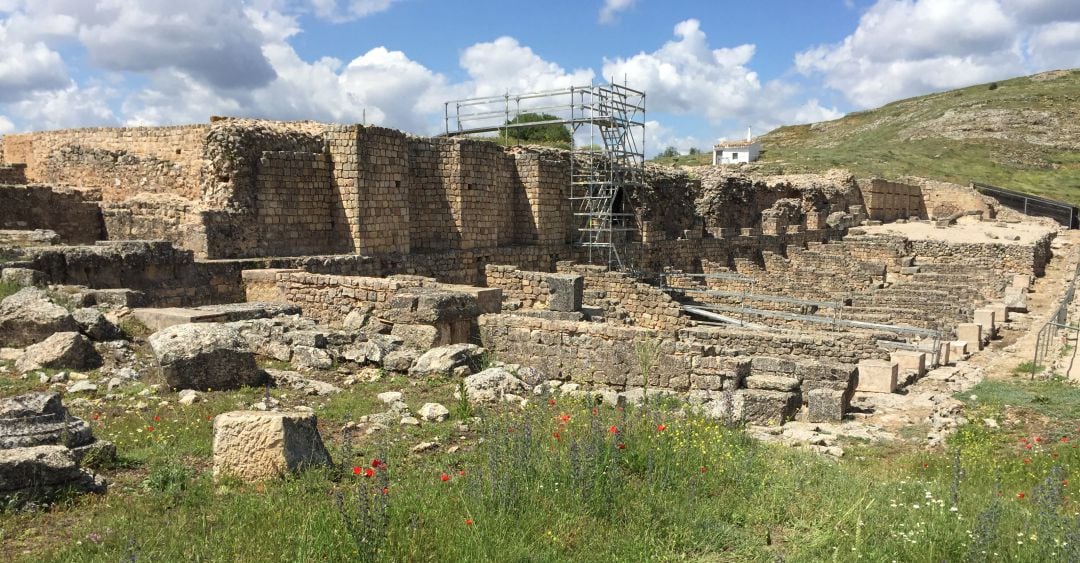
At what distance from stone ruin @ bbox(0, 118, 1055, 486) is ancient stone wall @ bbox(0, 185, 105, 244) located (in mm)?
39

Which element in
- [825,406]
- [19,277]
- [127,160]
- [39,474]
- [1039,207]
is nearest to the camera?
[39,474]

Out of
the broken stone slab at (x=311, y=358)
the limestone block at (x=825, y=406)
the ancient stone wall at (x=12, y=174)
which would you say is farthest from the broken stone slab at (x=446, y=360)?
the ancient stone wall at (x=12, y=174)

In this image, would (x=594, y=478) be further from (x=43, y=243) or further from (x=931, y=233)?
(x=931, y=233)

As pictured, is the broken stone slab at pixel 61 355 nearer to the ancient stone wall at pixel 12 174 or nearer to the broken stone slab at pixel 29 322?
the broken stone slab at pixel 29 322

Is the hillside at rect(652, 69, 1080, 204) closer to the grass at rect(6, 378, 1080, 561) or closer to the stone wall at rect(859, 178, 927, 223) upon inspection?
the stone wall at rect(859, 178, 927, 223)

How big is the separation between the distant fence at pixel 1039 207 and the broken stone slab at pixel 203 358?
1654 inches

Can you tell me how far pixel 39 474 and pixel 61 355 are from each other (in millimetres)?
3550

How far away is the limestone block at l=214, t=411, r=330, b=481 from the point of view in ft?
15.0

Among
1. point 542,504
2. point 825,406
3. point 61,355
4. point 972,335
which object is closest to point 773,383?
point 825,406

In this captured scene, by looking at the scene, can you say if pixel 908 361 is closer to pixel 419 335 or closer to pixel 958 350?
pixel 958 350

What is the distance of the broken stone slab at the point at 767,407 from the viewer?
8.20 meters

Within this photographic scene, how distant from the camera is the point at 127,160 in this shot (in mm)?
14773

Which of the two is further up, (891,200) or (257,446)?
(891,200)

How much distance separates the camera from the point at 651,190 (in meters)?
24.2
